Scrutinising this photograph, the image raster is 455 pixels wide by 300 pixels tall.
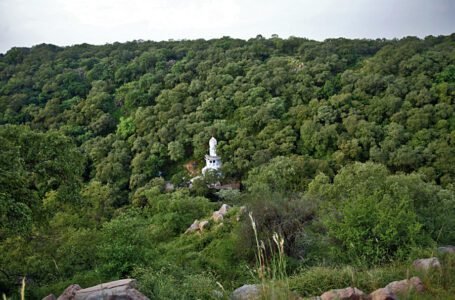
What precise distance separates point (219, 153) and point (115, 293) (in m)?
26.4

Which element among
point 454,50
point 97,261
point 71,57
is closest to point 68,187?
point 97,261

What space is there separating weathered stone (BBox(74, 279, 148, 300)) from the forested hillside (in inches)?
18.3

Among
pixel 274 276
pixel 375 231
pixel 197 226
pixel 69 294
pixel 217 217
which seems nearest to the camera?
pixel 274 276

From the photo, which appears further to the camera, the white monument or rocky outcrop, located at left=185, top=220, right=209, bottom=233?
the white monument

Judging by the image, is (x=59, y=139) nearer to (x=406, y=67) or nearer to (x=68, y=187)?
(x=68, y=187)

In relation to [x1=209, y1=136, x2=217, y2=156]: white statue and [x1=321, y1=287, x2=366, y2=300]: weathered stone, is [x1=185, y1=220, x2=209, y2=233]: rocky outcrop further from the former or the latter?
[x1=209, y1=136, x2=217, y2=156]: white statue

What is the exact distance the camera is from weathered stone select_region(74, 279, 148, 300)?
642 centimetres

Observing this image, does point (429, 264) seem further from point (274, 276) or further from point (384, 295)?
point (274, 276)

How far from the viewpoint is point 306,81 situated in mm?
40500

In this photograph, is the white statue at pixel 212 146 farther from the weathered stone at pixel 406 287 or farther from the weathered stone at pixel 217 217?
the weathered stone at pixel 406 287

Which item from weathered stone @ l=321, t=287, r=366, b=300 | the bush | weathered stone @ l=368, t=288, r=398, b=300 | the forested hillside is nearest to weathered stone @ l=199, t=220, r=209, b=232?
the forested hillside

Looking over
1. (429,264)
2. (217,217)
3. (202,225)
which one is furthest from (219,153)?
(429,264)

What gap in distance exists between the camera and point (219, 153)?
108 feet

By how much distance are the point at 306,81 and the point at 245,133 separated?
1071cm
